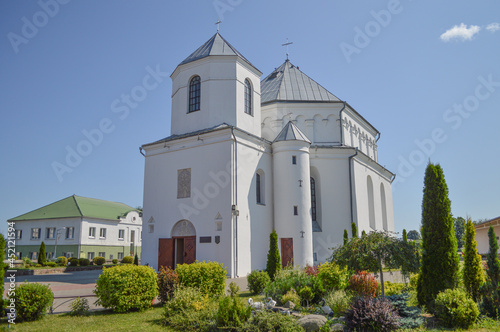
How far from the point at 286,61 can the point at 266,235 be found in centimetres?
1785

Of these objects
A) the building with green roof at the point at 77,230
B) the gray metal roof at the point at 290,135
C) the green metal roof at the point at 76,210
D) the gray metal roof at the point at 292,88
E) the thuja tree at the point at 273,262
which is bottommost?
the thuja tree at the point at 273,262

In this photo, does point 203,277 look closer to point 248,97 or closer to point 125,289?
point 125,289

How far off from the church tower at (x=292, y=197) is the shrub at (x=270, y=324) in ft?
44.6

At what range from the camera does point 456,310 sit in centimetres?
933

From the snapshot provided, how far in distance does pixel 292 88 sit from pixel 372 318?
77.3ft

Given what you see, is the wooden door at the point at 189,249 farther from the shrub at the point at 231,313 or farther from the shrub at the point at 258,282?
the shrub at the point at 231,313

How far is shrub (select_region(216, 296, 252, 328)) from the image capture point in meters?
8.91

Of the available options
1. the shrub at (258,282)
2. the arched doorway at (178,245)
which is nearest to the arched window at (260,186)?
the arched doorway at (178,245)

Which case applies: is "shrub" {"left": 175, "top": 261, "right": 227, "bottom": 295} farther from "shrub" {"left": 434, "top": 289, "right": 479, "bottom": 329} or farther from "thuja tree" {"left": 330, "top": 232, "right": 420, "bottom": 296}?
"shrub" {"left": 434, "top": 289, "right": 479, "bottom": 329}

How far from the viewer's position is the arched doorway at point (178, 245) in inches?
859

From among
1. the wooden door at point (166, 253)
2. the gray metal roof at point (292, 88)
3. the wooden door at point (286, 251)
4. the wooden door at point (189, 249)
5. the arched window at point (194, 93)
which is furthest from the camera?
the gray metal roof at point (292, 88)

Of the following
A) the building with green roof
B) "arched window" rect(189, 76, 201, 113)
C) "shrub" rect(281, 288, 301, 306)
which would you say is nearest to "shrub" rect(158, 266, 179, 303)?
"shrub" rect(281, 288, 301, 306)

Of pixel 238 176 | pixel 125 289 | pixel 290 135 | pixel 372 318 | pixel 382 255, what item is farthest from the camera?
pixel 290 135

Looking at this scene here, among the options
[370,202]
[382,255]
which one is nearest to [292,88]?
[370,202]
